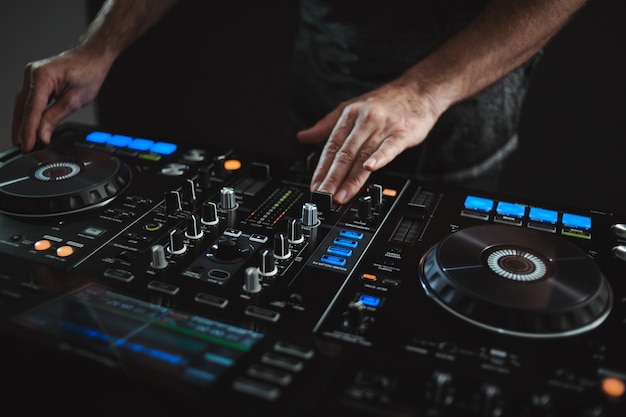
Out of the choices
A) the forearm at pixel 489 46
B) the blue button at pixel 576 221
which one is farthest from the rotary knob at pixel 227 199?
the blue button at pixel 576 221

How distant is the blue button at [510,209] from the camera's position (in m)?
1.28

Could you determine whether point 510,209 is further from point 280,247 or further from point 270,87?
point 270,87

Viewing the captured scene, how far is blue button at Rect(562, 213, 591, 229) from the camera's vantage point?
1.25m

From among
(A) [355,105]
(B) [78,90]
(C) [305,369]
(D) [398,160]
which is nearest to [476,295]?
(C) [305,369]

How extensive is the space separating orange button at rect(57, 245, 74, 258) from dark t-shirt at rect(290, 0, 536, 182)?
114 centimetres

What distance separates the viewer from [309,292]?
3.41ft

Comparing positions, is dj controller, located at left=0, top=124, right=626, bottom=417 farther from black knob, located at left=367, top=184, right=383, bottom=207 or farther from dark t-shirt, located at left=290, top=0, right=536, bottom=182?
dark t-shirt, located at left=290, top=0, right=536, bottom=182

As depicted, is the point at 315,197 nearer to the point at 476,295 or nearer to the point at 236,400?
the point at 476,295

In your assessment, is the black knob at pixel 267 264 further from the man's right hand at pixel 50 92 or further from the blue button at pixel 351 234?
the man's right hand at pixel 50 92

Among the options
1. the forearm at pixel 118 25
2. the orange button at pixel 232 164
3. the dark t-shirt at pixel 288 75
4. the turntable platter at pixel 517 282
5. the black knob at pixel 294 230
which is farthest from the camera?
the dark t-shirt at pixel 288 75

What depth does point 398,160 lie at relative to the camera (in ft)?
6.57

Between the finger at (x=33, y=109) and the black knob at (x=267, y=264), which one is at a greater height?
the finger at (x=33, y=109)

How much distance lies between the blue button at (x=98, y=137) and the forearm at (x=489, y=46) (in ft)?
2.51

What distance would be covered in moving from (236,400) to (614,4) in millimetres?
2740
